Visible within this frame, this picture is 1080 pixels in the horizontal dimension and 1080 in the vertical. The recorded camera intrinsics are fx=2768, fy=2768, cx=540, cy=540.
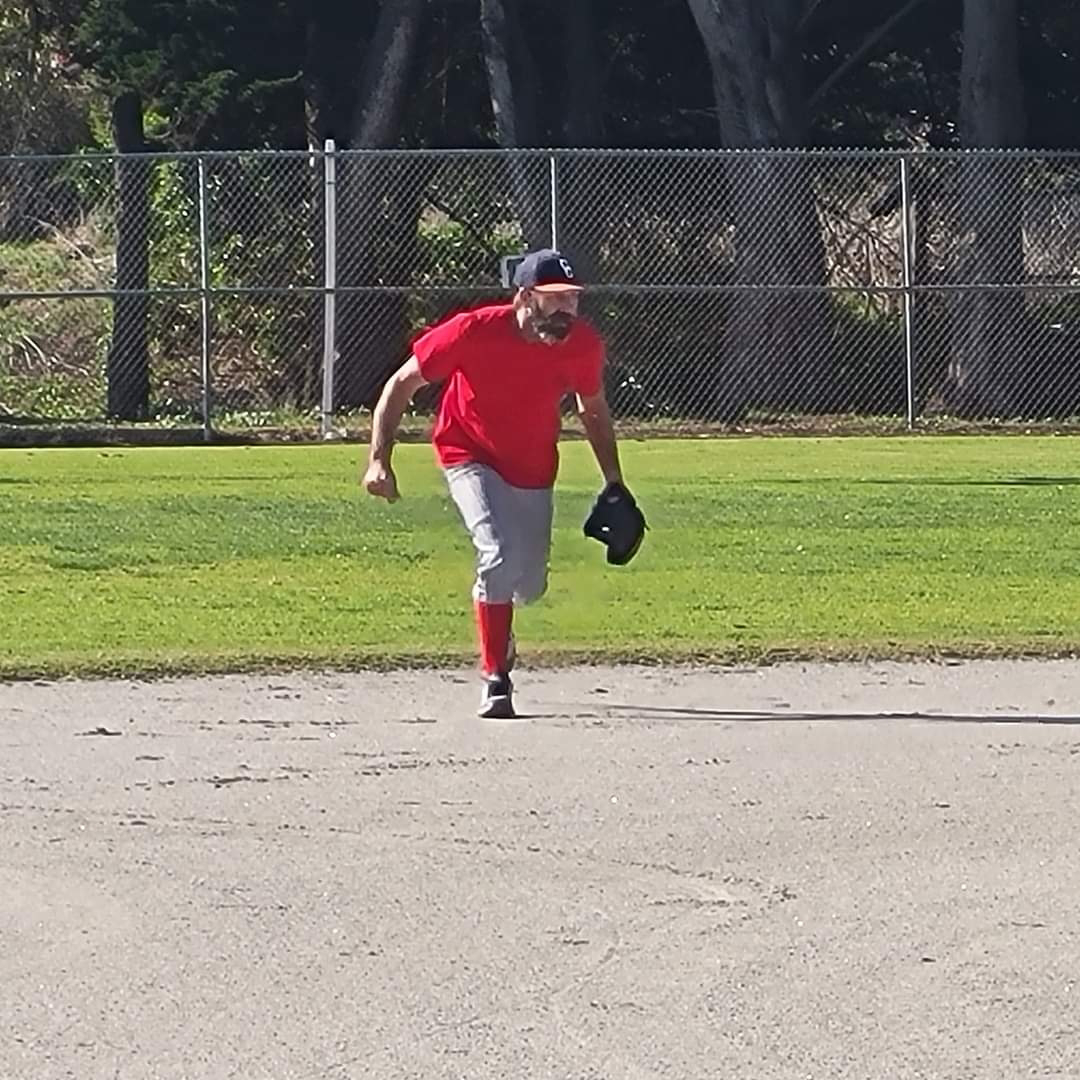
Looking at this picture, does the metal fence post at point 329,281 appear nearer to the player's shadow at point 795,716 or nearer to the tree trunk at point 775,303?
the tree trunk at point 775,303

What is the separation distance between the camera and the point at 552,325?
946cm

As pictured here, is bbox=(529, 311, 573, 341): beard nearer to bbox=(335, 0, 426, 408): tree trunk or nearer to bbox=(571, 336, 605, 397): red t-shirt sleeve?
bbox=(571, 336, 605, 397): red t-shirt sleeve

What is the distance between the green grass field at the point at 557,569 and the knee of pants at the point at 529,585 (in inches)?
53.0

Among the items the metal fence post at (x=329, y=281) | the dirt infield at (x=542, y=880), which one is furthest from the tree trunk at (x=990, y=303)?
the dirt infield at (x=542, y=880)

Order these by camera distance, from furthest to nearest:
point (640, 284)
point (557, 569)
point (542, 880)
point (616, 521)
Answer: point (640, 284) → point (557, 569) → point (616, 521) → point (542, 880)

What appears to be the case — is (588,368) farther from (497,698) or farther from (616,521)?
(497,698)

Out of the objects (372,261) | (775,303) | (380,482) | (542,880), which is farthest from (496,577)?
(372,261)

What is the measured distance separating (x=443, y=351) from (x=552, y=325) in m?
0.41

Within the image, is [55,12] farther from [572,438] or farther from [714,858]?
[714,858]

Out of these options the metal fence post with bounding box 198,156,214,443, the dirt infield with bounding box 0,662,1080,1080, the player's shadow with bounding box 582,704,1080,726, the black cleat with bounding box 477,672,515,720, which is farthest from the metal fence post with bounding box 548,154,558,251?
the black cleat with bounding box 477,672,515,720

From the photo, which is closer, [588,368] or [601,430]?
[588,368]

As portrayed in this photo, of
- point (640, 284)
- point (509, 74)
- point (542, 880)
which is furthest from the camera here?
point (509, 74)

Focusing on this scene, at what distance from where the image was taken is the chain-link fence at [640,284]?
87.5 ft

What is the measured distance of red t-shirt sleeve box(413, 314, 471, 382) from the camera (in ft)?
31.5
